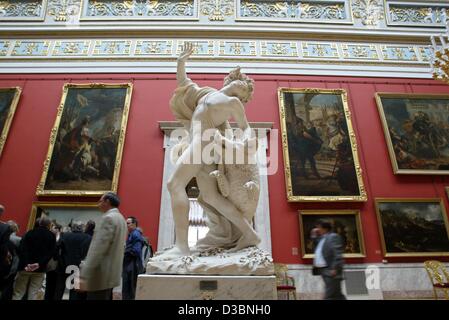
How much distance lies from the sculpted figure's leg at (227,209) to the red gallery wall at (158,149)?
4317 mm

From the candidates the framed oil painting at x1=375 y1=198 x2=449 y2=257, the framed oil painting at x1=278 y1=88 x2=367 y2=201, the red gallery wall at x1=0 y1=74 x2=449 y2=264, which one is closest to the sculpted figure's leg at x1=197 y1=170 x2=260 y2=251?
the red gallery wall at x1=0 y1=74 x2=449 y2=264

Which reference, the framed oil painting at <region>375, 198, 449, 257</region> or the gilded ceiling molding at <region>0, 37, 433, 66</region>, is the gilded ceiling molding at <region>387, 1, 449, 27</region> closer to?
the gilded ceiling molding at <region>0, 37, 433, 66</region>

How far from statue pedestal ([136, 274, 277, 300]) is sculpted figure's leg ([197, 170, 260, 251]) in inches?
19.9

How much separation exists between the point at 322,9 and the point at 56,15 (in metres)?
8.71

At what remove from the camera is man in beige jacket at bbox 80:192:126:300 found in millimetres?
2586

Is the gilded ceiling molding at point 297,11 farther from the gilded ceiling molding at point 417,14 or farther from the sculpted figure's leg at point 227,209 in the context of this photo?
the sculpted figure's leg at point 227,209

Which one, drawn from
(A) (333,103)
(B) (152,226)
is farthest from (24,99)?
(A) (333,103)

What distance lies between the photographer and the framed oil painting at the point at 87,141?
779 cm

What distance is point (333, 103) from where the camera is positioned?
898 cm

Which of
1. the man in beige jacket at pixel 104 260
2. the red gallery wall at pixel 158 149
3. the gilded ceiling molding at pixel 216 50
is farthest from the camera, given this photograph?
the gilded ceiling molding at pixel 216 50

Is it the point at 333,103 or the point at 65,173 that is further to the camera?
the point at 333,103

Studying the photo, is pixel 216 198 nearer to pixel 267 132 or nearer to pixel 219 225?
pixel 219 225

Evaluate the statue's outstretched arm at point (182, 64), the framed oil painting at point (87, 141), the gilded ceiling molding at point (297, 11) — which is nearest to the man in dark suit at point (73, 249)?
the statue's outstretched arm at point (182, 64)

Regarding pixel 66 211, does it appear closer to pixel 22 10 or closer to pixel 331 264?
pixel 331 264
